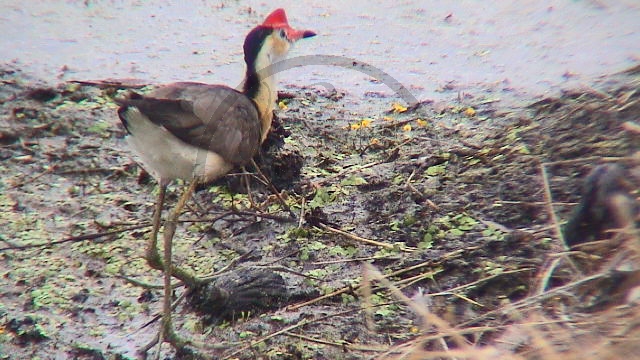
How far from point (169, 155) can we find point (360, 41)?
2.88m

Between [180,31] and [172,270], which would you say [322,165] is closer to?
[172,270]

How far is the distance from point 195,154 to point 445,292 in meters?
1.39

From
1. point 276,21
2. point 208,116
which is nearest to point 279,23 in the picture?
point 276,21

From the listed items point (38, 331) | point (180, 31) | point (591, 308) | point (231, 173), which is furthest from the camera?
point (180, 31)

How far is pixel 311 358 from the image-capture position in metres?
3.81

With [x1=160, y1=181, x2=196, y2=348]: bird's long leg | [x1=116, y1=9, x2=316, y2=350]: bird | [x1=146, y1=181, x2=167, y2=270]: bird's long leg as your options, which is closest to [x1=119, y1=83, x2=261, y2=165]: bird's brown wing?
[x1=116, y1=9, x2=316, y2=350]: bird

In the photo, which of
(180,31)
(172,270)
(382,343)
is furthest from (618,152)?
(180,31)

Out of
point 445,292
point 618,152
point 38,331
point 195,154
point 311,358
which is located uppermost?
point 618,152

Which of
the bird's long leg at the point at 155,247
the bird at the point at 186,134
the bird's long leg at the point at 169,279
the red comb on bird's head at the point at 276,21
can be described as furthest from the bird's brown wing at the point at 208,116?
the red comb on bird's head at the point at 276,21

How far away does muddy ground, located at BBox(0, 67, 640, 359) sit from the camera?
393 cm

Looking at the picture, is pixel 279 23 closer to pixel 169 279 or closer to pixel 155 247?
pixel 155 247

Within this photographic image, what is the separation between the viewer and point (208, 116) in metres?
4.34

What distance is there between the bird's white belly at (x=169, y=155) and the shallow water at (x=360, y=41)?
1.89 metres

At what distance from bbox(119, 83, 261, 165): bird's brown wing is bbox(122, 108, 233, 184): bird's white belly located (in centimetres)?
4
